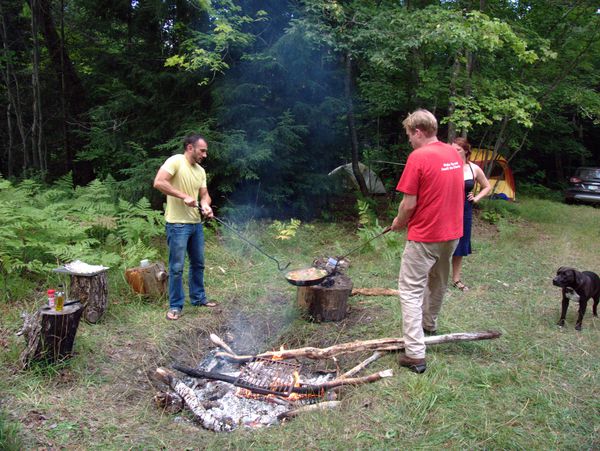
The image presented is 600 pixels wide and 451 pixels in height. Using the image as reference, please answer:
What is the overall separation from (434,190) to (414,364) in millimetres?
1405

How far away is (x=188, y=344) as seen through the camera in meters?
4.32

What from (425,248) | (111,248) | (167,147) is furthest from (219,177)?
(425,248)

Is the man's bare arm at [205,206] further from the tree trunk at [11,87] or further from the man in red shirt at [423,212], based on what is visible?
the tree trunk at [11,87]

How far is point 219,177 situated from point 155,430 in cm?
564

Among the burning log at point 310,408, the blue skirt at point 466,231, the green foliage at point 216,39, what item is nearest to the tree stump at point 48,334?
A: the burning log at point 310,408

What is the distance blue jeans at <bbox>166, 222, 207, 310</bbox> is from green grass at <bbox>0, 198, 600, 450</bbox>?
0.21 meters

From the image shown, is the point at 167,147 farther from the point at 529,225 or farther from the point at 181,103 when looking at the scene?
the point at 529,225

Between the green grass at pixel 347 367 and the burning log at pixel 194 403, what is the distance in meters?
0.11

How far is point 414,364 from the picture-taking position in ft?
11.5

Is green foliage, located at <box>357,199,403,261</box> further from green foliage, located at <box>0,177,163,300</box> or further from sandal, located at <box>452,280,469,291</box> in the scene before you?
green foliage, located at <box>0,177,163,300</box>

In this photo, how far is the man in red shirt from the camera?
3.33m

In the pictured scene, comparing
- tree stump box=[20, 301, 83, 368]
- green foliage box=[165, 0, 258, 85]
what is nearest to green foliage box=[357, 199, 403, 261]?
green foliage box=[165, 0, 258, 85]

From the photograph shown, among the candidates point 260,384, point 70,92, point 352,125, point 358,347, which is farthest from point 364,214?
point 70,92

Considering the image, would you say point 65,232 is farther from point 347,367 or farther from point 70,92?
point 70,92
